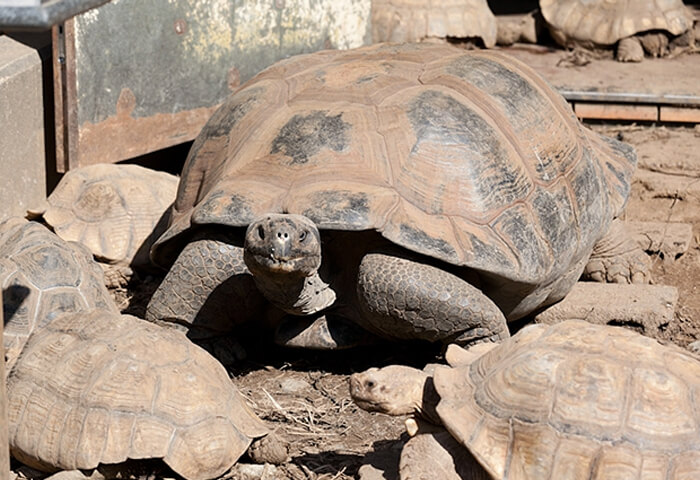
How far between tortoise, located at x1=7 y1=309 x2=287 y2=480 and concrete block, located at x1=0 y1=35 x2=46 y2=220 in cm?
204

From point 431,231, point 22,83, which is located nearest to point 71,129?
point 22,83

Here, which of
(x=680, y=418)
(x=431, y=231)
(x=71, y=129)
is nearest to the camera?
(x=680, y=418)

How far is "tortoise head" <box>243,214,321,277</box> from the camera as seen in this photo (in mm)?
4227

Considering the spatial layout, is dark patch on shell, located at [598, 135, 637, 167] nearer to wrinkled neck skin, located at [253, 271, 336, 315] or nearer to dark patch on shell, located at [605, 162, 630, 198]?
dark patch on shell, located at [605, 162, 630, 198]

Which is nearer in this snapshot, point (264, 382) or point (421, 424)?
point (421, 424)

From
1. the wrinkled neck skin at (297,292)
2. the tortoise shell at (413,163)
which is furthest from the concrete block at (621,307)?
the wrinkled neck skin at (297,292)

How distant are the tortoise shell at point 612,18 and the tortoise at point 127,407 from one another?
6.20 m

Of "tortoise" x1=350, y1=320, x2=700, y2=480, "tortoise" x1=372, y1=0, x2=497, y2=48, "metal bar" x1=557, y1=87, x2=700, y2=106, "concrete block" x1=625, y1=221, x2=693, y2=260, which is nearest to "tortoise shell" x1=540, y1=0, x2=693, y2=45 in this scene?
"tortoise" x1=372, y1=0, x2=497, y2=48

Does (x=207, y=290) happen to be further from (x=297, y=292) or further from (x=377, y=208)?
(x=377, y=208)

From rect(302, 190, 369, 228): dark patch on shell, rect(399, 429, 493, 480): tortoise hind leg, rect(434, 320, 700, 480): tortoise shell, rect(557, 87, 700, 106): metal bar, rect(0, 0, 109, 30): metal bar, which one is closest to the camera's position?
rect(0, 0, 109, 30): metal bar

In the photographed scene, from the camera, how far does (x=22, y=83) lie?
5879 mm

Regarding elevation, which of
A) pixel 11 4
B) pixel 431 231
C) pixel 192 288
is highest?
pixel 11 4

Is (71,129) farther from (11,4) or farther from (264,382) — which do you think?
(11,4)

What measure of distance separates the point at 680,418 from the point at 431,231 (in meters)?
1.42
